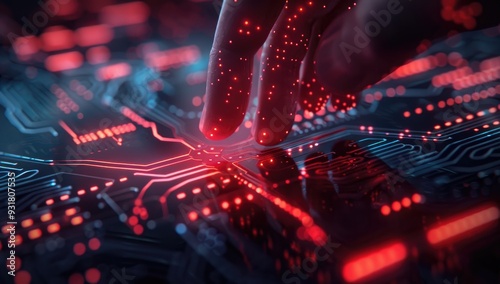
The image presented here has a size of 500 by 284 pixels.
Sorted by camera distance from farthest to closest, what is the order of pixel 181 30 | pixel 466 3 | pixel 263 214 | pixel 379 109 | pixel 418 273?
pixel 181 30 < pixel 379 109 < pixel 466 3 < pixel 263 214 < pixel 418 273

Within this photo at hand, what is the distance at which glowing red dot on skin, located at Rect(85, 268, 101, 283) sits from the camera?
51cm

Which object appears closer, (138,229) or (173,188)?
(138,229)

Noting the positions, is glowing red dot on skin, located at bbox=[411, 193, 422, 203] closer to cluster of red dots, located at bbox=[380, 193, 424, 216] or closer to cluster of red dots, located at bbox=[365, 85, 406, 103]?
cluster of red dots, located at bbox=[380, 193, 424, 216]

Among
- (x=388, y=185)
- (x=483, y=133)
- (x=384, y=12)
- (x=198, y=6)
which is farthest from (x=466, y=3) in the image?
(x=198, y=6)

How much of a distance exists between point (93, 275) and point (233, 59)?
50 centimetres

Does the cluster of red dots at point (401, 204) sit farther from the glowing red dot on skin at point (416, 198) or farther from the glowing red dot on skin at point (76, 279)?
the glowing red dot on skin at point (76, 279)

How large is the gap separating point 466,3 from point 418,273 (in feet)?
1.94

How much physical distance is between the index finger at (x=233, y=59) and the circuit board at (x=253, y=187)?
2.8 inches

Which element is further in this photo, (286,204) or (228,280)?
(286,204)

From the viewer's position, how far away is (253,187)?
73cm

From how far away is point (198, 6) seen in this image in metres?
1.63

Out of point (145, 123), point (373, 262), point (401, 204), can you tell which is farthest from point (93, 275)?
point (145, 123)

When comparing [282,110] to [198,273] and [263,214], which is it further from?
[198,273]

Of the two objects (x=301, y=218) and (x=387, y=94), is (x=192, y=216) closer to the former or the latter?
(x=301, y=218)
